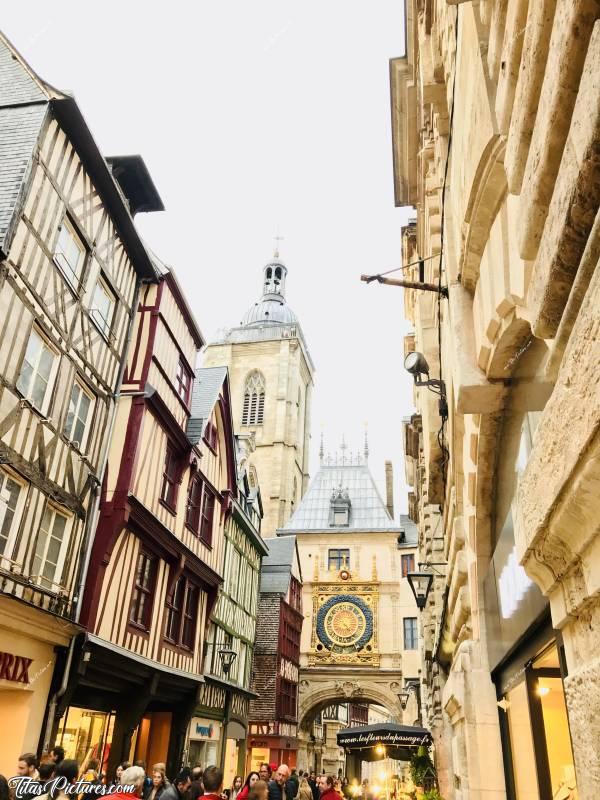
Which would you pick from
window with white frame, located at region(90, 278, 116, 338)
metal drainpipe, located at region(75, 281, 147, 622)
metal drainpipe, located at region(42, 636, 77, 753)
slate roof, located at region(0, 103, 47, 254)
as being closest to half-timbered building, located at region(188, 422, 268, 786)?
metal drainpipe, located at region(75, 281, 147, 622)

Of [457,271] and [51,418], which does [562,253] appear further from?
[51,418]

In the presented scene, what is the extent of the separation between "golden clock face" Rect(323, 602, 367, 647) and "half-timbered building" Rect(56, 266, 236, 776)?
15963 millimetres

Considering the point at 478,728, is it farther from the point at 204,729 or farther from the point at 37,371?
the point at 204,729

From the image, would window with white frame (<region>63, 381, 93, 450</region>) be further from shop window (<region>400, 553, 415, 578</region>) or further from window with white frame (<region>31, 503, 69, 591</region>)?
shop window (<region>400, 553, 415, 578</region>)

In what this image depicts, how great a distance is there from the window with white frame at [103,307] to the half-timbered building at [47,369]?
1.4 inches

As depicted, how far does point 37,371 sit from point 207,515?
25.4 feet

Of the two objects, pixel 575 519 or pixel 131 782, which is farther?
pixel 131 782

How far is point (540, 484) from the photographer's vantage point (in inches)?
59.7

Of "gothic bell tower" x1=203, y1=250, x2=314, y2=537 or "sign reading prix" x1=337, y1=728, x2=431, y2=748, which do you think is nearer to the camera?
"sign reading prix" x1=337, y1=728, x2=431, y2=748

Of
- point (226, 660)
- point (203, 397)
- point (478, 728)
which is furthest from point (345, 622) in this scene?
point (478, 728)

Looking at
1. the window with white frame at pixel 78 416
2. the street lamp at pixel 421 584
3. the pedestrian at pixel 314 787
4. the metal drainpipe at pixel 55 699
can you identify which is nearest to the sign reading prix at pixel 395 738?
the pedestrian at pixel 314 787

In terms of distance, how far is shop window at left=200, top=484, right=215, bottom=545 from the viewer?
15.5 m

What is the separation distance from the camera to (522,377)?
3396 millimetres

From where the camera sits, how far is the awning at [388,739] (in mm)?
13781
